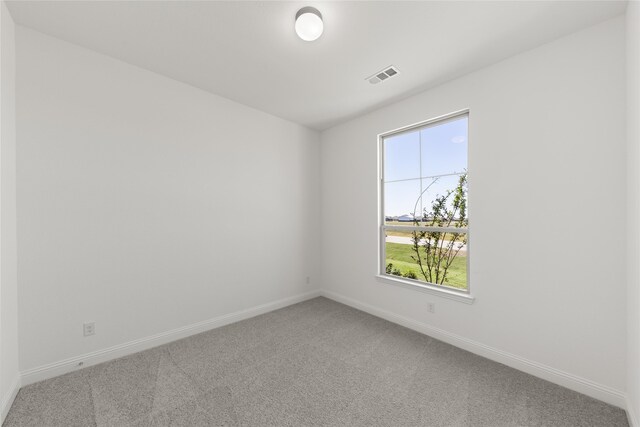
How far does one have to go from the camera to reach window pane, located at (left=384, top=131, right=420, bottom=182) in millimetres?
3117

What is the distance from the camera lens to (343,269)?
3.86 meters

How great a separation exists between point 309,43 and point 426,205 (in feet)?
6.89

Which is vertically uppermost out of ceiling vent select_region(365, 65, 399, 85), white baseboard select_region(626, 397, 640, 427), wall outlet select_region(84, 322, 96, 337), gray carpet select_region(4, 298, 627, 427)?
ceiling vent select_region(365, 65, 399, 85)

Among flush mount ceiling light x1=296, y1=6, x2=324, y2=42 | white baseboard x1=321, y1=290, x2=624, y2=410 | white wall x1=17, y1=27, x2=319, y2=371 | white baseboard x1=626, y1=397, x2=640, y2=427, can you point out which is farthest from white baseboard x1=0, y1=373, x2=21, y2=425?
white baseboard x1=626, y1=397, x2=640, y2=427

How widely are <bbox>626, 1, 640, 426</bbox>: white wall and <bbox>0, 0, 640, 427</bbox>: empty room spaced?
0.10ft

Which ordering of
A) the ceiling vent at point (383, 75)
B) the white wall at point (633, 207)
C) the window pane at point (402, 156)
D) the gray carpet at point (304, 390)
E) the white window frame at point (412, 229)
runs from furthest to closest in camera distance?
the window pane at point (402, 156)
the white window frame at point (412, 229)
the ceiling vent at point (383, 75)
the gray carpet at point (304, 390)
the white wall at point (633, 207)

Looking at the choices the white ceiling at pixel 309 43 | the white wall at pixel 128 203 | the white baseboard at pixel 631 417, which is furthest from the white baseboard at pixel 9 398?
the white baseboard at pixel 631 417

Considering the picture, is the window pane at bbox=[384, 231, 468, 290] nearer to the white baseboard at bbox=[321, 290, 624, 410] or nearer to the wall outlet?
the white baseboard at bbox=[321, 290, 624, 410]

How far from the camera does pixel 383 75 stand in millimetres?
2559

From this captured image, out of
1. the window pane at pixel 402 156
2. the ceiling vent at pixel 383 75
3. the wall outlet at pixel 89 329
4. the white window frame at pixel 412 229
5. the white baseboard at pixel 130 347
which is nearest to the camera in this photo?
the white baseboard at pixel 130 347

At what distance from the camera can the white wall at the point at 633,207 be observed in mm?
1514

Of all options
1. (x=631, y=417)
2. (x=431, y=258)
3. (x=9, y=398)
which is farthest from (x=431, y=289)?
(x=9, y=398)

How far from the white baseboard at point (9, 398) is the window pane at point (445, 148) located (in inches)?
155

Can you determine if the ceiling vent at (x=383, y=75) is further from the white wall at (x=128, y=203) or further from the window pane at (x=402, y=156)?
the white wall at (x=128, y=203)
